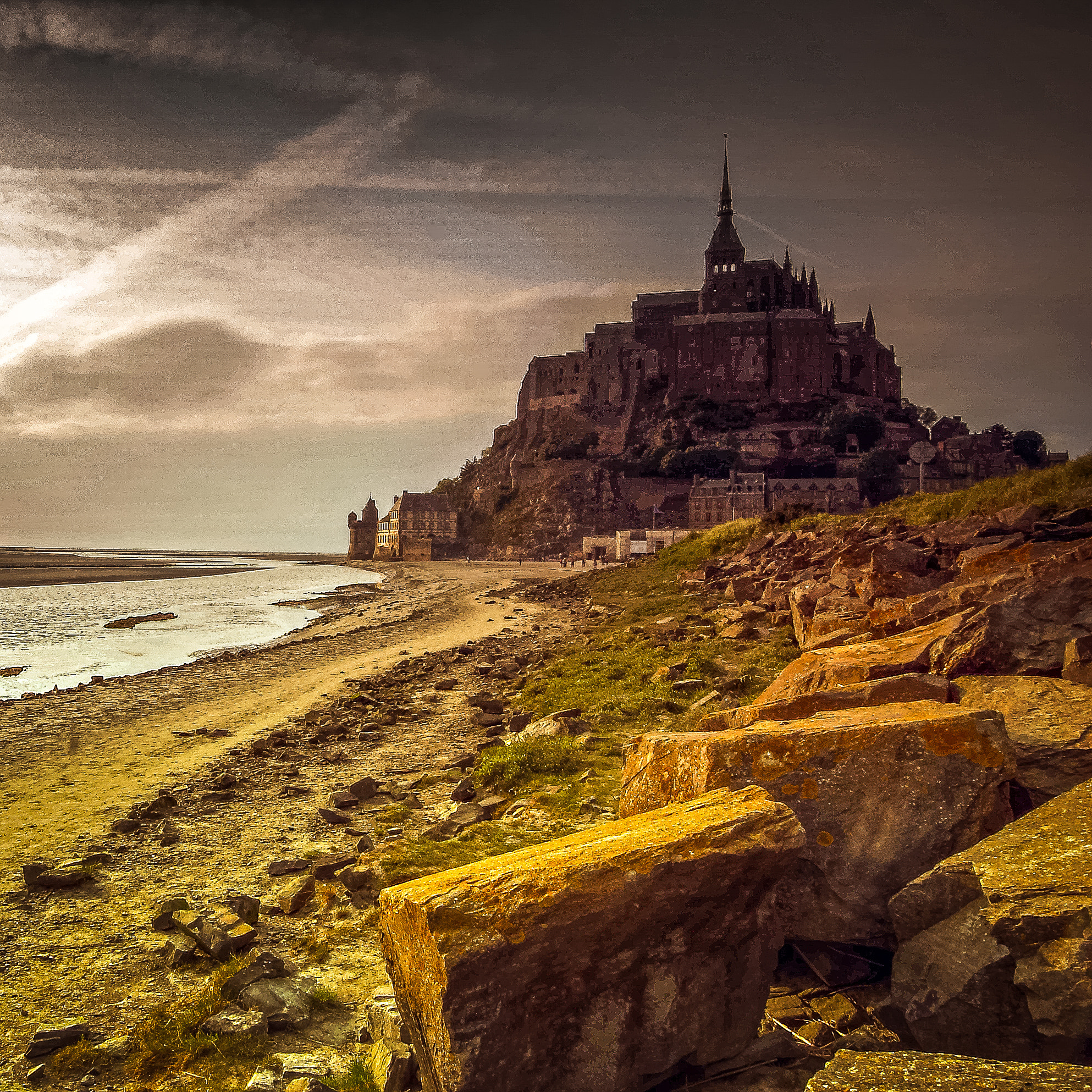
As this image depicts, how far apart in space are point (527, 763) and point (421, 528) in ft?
381

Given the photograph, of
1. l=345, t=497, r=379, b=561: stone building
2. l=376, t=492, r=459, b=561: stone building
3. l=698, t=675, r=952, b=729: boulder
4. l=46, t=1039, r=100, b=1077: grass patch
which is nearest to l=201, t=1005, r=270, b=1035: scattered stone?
l=46, t=1039, r=100, b=1077: grass patch

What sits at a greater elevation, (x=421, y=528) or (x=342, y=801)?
(x=421, y=528)

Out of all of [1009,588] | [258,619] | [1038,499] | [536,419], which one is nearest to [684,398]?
[536,419]

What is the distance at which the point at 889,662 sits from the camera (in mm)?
6301

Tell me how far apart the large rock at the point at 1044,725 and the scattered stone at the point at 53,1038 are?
242 inches

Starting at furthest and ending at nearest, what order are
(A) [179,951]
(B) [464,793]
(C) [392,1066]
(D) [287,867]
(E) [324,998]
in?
(B) [464,793]
(D) [287,867]
(A) [179,951]
(E) [324,998]
(C) [392,1066]

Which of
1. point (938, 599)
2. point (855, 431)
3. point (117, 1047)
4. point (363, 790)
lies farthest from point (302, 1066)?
point (855, 431)

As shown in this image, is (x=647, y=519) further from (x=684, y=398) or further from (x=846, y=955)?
(x=846, y=955)

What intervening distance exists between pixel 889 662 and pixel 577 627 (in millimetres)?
18105

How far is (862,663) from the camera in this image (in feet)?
20.9

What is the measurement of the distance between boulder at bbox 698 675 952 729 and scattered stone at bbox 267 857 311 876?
4.46 metres

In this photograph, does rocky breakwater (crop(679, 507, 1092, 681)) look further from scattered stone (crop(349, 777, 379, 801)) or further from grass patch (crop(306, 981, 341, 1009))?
scattered stone (crop(349, 777, 379, 801))

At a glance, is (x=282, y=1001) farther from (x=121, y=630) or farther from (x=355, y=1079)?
(x=121, y=630)

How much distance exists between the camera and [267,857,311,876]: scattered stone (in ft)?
21.7
